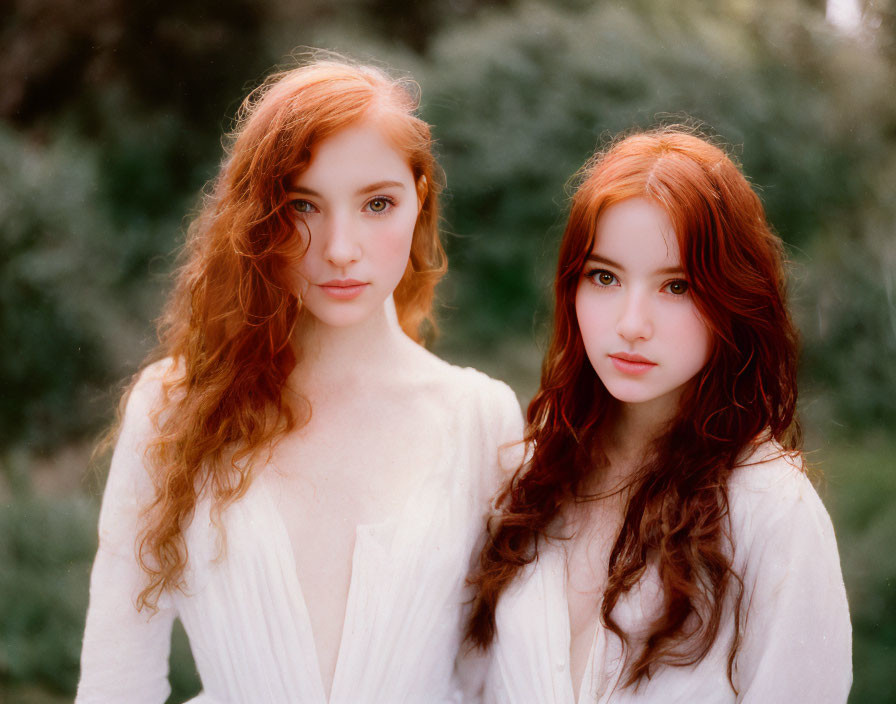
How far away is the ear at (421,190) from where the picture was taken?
136 centimetres

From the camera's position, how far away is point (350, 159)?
1.20 m

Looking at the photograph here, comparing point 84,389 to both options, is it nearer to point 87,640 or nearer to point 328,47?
point 87,640

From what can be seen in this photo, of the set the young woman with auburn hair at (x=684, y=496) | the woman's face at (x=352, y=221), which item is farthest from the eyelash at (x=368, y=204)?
the young woman with auburn hair at (x=684, y=496)

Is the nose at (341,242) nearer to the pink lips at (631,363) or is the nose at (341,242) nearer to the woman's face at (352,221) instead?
the woman's face at (352,221)

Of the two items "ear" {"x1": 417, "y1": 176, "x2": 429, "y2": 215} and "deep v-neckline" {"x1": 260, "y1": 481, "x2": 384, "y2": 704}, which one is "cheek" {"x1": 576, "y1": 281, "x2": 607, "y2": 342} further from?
"deep v-neckline" {"x1": 260, "y1": 481, "x2": 384, "y2": 704}

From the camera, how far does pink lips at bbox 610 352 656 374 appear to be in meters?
1.12

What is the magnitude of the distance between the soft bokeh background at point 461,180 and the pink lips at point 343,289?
813mm

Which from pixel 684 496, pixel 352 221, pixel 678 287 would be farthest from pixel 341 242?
pixel 684 496

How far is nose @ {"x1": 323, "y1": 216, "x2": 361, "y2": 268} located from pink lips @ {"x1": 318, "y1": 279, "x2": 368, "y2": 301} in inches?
1.5

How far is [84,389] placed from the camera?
2.06 meters

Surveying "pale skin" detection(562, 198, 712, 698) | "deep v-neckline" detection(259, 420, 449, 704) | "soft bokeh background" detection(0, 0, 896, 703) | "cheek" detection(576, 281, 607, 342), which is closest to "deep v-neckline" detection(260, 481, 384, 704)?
"deep v-neckline" detection(259, 420, 449, 704)

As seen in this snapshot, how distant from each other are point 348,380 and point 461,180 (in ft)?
2.94

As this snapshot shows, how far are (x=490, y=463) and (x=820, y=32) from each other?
4.10 ft

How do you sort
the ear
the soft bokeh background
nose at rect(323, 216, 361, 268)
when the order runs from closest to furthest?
nose at rect(323, 216, 361, 268) < the ear < the soft bokeh background
